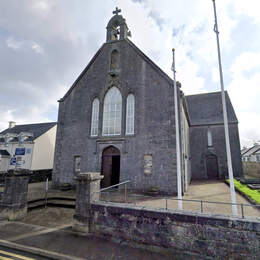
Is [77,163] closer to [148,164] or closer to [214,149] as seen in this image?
[148,164]

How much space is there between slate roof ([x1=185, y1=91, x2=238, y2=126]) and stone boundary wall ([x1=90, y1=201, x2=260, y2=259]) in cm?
2096

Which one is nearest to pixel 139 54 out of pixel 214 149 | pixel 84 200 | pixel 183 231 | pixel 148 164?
pixel 148 164

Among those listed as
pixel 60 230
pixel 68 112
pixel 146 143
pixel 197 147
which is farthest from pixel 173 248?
pixel 197 147

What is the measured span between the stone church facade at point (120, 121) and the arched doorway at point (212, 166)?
401 inches

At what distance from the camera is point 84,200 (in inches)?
279

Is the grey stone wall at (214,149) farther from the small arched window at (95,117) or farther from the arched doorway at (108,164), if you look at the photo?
the small arched window at (95,117)

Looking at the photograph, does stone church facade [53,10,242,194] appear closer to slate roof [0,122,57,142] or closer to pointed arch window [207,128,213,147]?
pointed arch window [207,128,213,147]

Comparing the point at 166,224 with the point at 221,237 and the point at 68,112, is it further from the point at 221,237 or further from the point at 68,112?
the point at 68,112

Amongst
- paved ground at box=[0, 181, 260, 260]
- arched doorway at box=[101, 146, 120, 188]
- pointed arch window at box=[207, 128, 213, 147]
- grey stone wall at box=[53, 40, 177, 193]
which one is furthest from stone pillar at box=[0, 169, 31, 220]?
pointed arch window at box=[207, 128, 213, 147]

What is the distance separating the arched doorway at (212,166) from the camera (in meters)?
22.9

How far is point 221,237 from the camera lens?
5262 millimetres

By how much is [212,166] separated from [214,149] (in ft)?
8.03

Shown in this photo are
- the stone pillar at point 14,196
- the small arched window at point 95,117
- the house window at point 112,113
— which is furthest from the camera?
the small arched window at point 95,117

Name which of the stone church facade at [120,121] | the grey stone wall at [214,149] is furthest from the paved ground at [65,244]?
the grey stone wall at [214,149]
